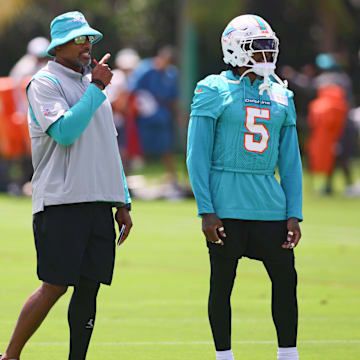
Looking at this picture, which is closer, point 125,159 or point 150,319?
point 150,319

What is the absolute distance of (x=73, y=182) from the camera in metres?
5.85

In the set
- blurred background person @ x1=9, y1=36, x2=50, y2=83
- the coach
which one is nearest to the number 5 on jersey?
the coach

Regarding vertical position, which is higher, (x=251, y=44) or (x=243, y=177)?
(x=251, y=44)

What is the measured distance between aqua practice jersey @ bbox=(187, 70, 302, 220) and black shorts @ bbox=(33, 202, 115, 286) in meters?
0.58

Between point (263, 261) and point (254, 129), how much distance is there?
758 millimetres

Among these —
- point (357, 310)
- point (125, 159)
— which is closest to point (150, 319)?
point (357, 310)

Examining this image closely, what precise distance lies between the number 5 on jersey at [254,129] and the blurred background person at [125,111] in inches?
515

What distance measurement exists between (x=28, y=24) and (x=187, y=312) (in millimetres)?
27434

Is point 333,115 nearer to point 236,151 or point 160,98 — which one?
point 160,98

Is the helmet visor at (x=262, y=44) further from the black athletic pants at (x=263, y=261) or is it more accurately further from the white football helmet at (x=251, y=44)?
the black athletic pants at (x=263, y=261)

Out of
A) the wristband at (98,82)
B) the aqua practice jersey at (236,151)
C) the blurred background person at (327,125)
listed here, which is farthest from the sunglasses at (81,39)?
the blurred background person at (327,125)

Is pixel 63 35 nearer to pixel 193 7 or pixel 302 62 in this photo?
pixel 193 7

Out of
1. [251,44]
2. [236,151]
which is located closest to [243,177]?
[236,151]

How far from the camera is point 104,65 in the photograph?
5.85 meters
